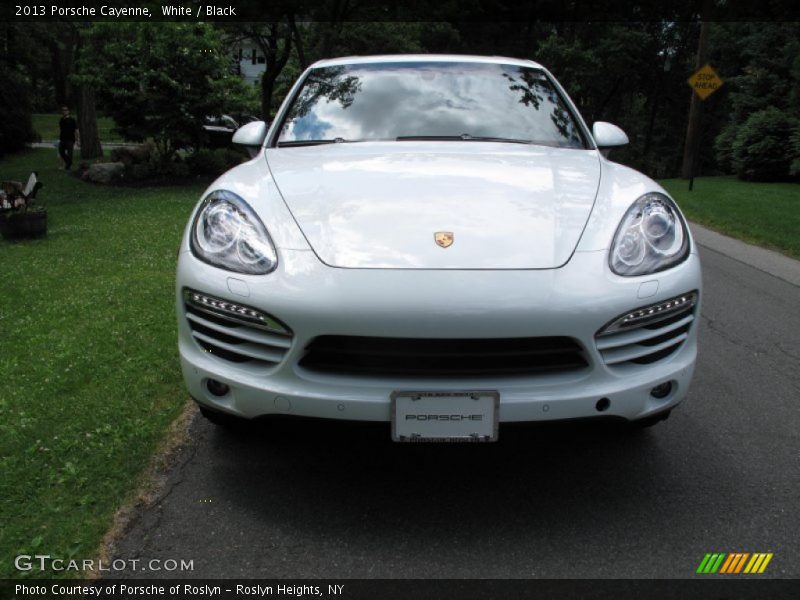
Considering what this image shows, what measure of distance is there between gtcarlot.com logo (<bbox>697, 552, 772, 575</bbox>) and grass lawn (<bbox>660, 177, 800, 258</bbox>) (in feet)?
22.7

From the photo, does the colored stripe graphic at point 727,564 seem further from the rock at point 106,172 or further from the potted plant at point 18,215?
the rock at point 106,172

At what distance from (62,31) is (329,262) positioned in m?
27.2

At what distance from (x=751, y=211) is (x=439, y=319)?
11.6 meters

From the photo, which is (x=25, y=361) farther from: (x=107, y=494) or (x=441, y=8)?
(x=441, y=8)

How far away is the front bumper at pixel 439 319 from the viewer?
7.39 ft

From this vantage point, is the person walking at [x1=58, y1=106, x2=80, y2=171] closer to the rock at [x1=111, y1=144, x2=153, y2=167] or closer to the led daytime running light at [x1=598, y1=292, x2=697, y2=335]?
the rock at [x1=111, y1=144, x2=153, y2=167]

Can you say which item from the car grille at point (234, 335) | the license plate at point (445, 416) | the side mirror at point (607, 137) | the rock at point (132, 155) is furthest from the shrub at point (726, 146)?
the car grille at point (234, 335)

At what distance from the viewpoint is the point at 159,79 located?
1462 centimetres

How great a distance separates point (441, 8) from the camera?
78.3ft

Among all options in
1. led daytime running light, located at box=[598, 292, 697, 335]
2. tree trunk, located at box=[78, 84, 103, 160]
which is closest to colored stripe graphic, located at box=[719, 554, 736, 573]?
led daytime running light, located at box=[598, 292, 697, 335]

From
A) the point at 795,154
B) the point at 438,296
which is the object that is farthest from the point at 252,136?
the point at 795,154

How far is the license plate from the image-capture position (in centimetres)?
229
